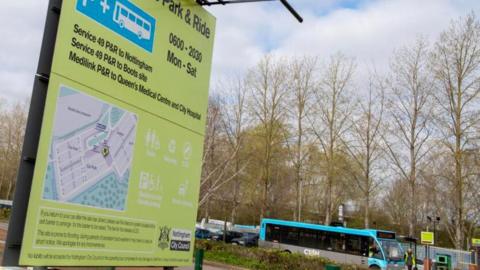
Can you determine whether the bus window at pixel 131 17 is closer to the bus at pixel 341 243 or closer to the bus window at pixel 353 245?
the bus at pixel 341 243

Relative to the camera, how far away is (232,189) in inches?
1750

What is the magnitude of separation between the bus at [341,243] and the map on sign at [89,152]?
22730 millimetres

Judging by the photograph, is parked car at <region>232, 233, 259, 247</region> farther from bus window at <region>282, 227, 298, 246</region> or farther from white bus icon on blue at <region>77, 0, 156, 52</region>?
white bus icon on blue at <region>77, 0, 156, 52</region>

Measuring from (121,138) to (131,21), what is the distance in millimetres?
1165

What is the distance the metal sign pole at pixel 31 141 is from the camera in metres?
3.44

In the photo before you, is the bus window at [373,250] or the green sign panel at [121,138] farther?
the bus window at [373,250]

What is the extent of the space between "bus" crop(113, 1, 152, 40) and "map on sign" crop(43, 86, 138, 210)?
81 cm

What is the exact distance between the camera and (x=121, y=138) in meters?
4.37

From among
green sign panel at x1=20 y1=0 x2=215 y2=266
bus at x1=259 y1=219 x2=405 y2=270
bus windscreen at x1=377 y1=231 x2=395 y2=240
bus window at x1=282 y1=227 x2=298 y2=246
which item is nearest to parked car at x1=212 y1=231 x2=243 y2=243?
bus at x1=259 y1=219 x2=405 y2=270

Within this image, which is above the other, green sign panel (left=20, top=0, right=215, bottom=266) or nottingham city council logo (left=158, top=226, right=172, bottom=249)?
green sign panel (left=20, top=0, right=215, bottom=266)

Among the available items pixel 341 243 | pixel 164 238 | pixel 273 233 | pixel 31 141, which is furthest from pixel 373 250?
pixel 31 141

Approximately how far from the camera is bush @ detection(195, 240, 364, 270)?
20.2 metres

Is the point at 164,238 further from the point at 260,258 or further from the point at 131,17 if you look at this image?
the point at 260,258

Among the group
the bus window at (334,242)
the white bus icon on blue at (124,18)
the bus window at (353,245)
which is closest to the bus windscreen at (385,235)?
the bus window at (353,245)
